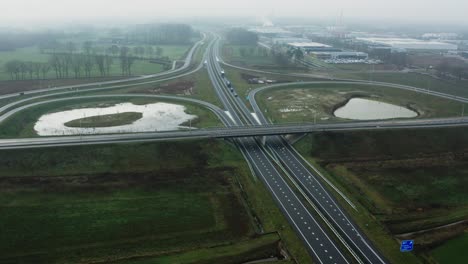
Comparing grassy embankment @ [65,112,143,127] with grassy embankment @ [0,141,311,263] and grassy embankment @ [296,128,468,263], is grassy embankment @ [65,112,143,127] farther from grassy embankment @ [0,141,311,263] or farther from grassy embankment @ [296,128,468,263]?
grassy embankment @ [296,128,468,263]

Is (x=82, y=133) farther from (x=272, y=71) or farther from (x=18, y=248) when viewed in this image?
(x=272, y=71)

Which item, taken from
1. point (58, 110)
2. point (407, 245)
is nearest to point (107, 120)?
point (58, 110)

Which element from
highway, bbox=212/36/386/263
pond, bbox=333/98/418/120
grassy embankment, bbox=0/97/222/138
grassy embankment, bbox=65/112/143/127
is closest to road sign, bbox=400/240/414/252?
highway, bbox=212/36/386/263

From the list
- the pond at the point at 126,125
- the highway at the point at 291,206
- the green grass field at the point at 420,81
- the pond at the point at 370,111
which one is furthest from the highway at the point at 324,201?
the green grass field at the point at 420,81

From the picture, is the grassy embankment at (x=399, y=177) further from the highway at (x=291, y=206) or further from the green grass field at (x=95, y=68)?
the green grass field at (x=95, y=68)

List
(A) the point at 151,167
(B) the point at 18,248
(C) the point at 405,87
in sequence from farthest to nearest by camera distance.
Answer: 1. (C) the point at 405,87
2. (A) the point at 151,167
3. (B) the point at 18,248

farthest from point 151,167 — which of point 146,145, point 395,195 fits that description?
point 395,195

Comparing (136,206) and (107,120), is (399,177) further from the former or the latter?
(107,120)
